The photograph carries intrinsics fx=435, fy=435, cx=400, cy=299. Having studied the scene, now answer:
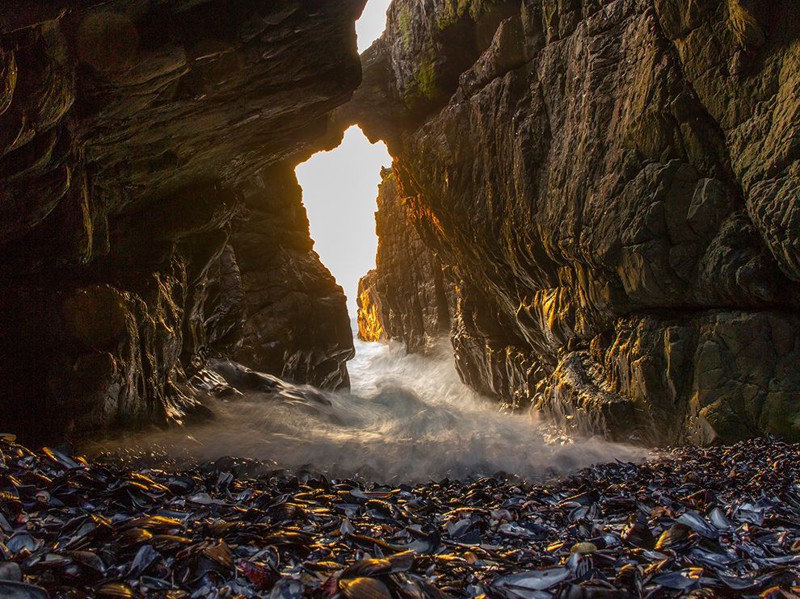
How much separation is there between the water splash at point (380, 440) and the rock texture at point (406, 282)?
26.9 ft

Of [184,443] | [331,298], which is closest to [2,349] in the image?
[184,443]

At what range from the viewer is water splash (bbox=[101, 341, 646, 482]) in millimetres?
10070

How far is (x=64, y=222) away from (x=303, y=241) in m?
17.5

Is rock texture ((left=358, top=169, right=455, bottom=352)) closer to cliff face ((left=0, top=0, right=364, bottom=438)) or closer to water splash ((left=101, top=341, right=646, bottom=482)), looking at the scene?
water splash ((left=101, top=341, right=646, bottom=482))

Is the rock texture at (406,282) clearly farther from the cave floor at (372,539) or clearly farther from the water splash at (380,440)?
the cave floor at (372,539)

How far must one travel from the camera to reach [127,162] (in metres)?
9.22

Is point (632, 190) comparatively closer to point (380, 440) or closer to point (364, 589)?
point (380, 440)

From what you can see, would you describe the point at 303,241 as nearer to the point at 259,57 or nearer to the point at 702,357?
the point at 259,57

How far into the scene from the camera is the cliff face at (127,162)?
631 cm

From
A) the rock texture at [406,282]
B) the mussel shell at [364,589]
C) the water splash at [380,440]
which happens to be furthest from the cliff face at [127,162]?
the rock texture at [406,282]

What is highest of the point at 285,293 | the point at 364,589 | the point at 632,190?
the point at 632,190

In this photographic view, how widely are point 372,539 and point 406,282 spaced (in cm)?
3044

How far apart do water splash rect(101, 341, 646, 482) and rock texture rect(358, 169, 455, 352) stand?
8209 millimetres

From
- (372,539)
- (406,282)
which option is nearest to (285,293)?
(406,282)
